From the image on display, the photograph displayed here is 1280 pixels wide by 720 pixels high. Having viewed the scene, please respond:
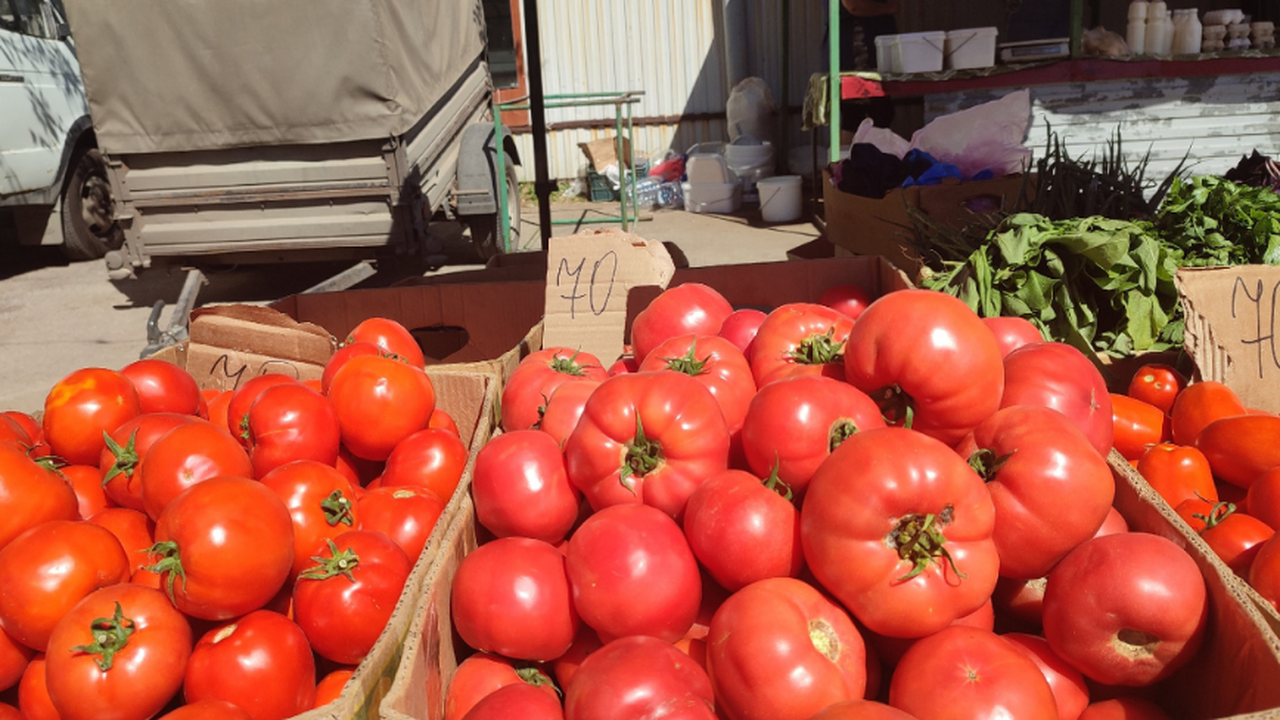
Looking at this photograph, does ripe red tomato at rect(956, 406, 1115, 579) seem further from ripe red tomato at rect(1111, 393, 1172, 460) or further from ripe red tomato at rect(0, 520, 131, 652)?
ripe red tomato at rect(0, 520, 131, 652)

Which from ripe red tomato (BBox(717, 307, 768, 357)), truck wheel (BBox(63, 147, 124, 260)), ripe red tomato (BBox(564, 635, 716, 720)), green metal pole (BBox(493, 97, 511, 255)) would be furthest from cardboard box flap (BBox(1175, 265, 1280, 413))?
truck wheel (BBox(63, 147, 124, 260))

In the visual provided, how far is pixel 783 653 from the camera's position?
3.98 feet

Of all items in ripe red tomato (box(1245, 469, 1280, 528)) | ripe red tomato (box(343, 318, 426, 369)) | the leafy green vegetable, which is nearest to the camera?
ripe red tomato (box(1245, 469, 1280, 528))

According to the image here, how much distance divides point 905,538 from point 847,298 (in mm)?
1907

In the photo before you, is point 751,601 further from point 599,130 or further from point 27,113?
point 599,130

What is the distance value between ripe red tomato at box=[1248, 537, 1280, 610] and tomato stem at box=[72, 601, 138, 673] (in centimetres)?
190

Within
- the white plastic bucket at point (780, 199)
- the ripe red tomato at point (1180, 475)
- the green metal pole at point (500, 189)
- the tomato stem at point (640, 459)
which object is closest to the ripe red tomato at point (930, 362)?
the tomato stem at point (640, 459)

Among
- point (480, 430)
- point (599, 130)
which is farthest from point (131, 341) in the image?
point (599, 130)

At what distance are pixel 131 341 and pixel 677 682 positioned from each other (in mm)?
6600

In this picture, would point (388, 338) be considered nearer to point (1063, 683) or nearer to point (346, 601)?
point (346, 601)

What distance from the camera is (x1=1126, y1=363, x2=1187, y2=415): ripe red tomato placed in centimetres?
240

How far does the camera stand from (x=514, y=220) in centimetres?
878

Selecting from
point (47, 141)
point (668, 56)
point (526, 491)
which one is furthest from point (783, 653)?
point (668, 56)

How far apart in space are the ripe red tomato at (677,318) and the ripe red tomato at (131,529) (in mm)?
1232
